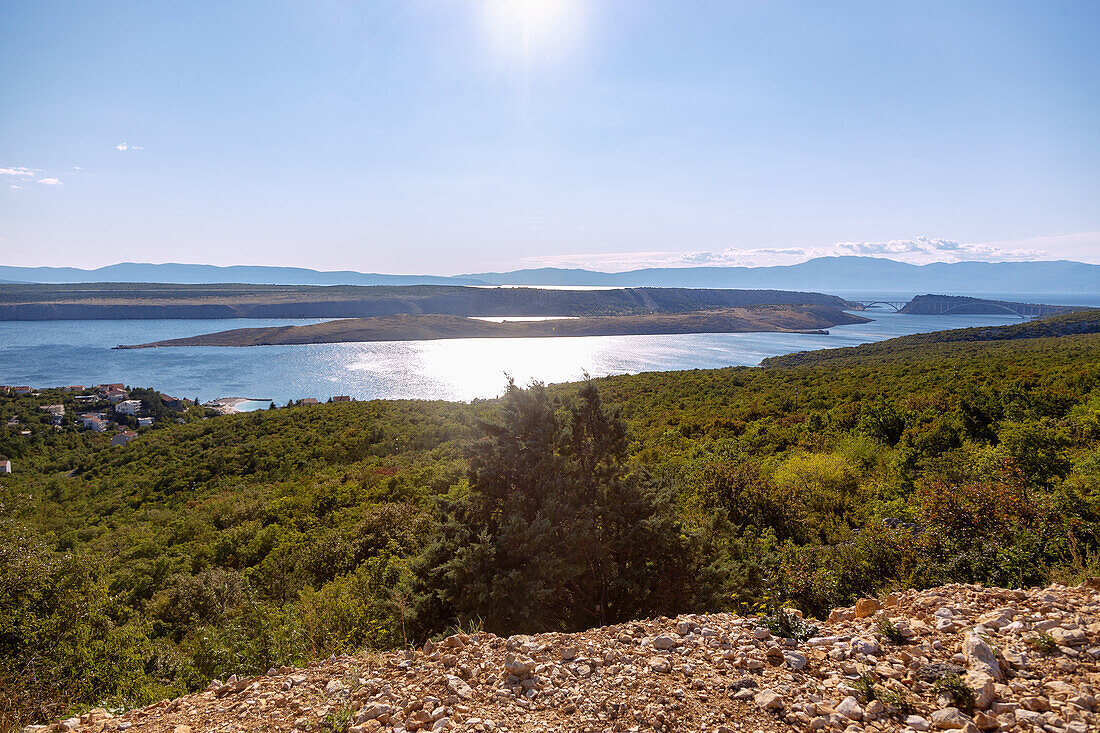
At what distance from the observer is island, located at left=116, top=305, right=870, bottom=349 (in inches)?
3533

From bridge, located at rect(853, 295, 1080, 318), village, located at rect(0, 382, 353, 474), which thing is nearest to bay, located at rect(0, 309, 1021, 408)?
village, located at rect(0, 382, 353, 474)

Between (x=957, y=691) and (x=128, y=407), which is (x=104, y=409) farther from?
(x=957, y=691)

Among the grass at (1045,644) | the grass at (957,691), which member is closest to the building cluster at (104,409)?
the grass at (957,691)

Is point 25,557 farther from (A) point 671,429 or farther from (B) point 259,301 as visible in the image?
(B) point 259,301

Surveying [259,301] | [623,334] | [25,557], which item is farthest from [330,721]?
[259,301]

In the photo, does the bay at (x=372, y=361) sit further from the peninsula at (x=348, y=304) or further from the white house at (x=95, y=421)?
the peninsula at (x=348, y=304)

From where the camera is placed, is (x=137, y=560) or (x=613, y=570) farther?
(x=137, y=560)

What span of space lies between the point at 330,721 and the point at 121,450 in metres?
39.0

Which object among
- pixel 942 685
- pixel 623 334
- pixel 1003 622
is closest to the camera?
pixel 942 685

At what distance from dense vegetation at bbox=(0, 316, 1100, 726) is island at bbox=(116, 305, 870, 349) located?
77.4 metres

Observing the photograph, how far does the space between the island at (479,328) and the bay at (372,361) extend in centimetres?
439

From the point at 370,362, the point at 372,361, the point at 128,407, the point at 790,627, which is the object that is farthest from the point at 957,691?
the point at 372,361

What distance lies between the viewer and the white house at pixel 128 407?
4450 cm

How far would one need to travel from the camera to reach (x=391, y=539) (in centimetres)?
1060
